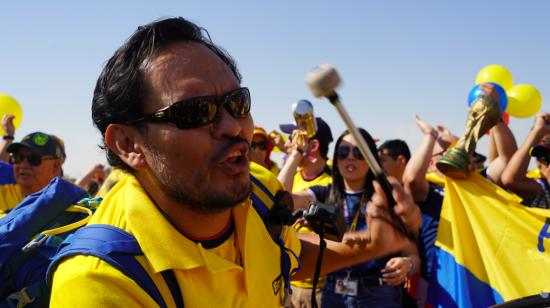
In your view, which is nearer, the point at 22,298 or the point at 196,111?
the point at 196,111

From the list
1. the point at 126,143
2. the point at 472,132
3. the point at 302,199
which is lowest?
the point at 302,199

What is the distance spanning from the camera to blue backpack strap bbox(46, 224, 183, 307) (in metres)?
1.35

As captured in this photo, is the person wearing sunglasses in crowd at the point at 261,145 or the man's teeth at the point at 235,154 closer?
the man's teeth at the point at 235,154

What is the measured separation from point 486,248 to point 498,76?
3268mm

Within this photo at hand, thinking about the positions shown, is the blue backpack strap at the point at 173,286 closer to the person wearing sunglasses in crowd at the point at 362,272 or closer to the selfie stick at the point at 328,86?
the selfie stick at the point at 328,86

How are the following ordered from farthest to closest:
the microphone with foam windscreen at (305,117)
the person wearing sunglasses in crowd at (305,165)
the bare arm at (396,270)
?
the microphone with foam windscreen at (305,117)
the person wearing sunglasses in crowd at (305,165)
the bare arm at (396,270)

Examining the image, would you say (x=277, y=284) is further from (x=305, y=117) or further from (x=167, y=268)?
(x=305, y=117)

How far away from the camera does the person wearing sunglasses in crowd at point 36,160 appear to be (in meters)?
4.49

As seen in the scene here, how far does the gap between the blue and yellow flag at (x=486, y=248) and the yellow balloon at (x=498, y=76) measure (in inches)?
113

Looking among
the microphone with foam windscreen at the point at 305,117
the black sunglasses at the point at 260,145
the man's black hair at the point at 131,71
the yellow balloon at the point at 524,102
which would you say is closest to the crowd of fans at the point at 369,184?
the microphone with foam windscreen at the point at 305,117

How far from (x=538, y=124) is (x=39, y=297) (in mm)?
4093

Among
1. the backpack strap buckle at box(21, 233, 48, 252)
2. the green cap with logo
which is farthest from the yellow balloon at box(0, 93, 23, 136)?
the backpack strap buckle at box(21, 233, 48, 252)

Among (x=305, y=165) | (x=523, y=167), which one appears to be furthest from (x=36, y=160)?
(x=523, y=167)

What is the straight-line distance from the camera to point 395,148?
502 cm
